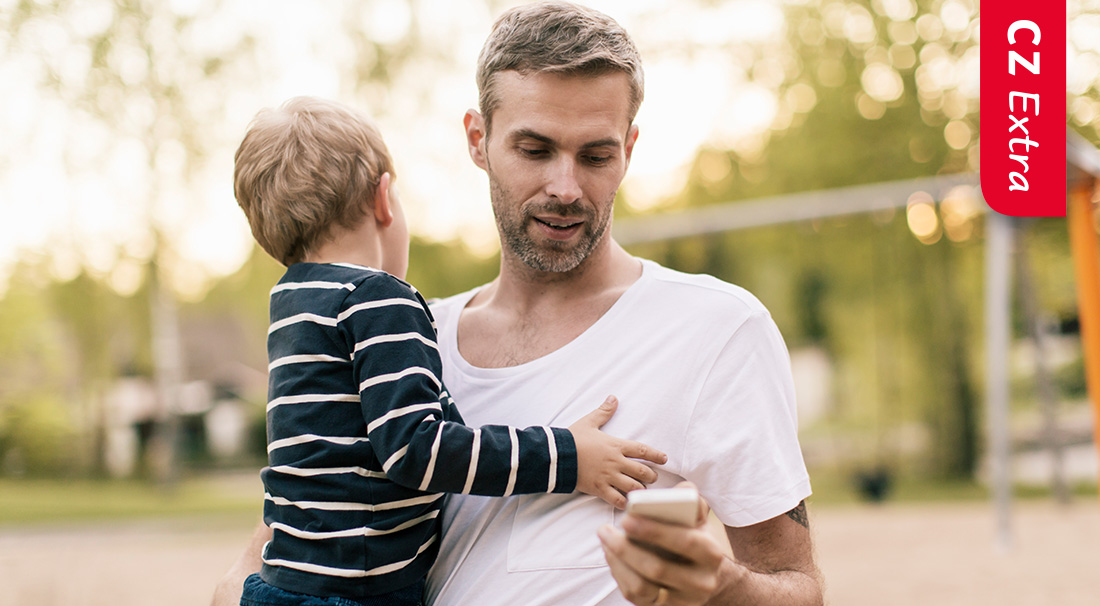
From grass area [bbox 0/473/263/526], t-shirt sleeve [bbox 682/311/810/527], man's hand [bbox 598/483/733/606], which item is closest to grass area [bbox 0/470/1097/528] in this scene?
grass area [bbox 0/473/263/526]

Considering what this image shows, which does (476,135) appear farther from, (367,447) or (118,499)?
(118,499)

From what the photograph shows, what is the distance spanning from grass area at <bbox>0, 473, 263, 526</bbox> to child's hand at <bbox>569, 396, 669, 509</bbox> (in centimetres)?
1451

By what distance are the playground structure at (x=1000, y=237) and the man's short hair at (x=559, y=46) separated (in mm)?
6392

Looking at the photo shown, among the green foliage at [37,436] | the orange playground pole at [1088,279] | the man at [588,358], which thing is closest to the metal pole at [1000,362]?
the orange playground pole at [1088,279]

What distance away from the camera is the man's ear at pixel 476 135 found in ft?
7.20

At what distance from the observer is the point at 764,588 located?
1.54 metres

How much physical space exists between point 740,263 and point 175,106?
10753 millimetres

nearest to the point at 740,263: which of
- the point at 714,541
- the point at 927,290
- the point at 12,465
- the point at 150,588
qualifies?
the point at 927,290

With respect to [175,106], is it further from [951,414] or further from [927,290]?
[951,414]

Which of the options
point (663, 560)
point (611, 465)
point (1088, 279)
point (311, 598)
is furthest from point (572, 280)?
point (1088, 279)

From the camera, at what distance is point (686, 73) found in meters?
16.1

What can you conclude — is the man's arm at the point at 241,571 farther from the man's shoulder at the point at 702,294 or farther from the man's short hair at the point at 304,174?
the man's shoulder at the point at 702,294

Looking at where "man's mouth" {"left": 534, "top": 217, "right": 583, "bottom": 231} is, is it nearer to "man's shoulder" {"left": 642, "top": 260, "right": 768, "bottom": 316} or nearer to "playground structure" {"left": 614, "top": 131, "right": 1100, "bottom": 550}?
"man's shoulder" {"left": 642, "top": 260, "right": 768, "bottom": 316}

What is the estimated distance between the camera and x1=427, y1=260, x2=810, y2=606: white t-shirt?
→ 1.63 meters
